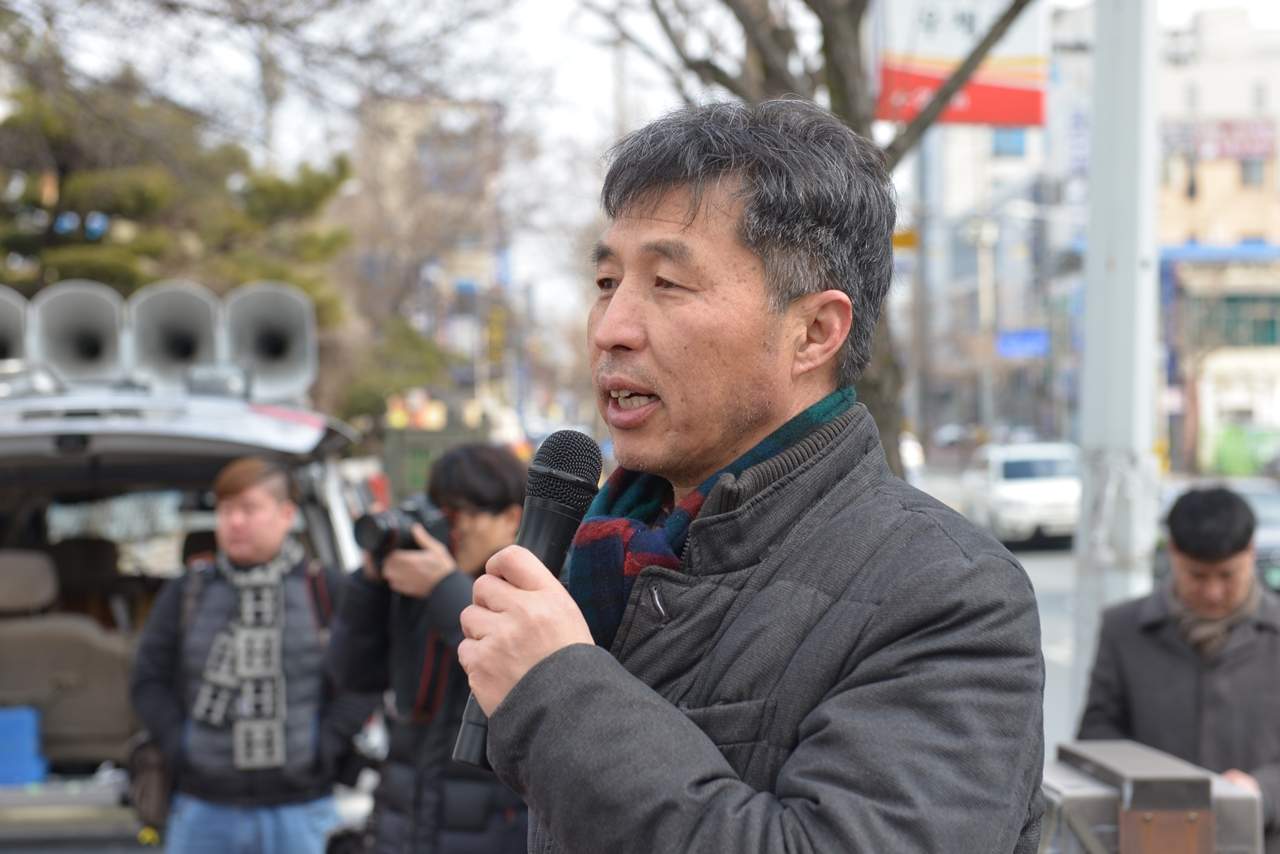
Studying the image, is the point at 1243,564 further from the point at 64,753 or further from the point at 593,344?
the point at 64,753

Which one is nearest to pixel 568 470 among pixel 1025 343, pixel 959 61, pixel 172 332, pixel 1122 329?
pixel 1122 329

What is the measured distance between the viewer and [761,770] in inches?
54.6

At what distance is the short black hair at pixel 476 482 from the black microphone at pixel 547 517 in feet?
6.17

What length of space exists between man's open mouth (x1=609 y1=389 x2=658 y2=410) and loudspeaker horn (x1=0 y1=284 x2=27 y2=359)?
648cm

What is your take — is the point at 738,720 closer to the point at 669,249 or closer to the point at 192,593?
the point at 669,249

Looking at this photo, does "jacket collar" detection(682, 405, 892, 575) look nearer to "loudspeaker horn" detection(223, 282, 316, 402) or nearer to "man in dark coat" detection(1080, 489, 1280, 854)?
"man in dark coat" detection(1080, 489, 1280, 854)

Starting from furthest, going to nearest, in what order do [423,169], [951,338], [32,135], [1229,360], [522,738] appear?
[951,338], [1229,360], [423,169], [32,135], [522,738]

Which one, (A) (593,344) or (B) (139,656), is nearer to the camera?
(A) (593,344)

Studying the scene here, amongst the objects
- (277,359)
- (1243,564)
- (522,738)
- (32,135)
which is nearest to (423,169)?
(32,135)

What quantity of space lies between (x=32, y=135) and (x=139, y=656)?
9.14 meters

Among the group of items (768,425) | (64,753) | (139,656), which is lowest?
(64,753)

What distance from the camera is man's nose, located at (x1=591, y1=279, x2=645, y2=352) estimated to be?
5.05 ft

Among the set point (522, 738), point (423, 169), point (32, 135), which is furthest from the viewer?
point (423, 169)

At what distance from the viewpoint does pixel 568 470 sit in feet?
5.97
